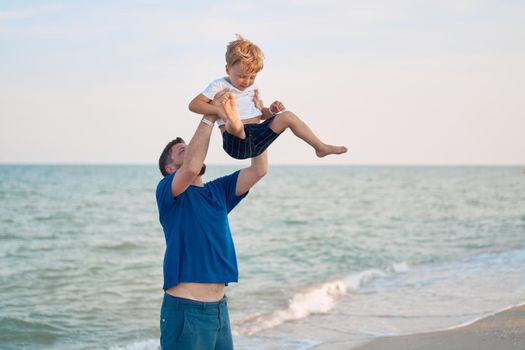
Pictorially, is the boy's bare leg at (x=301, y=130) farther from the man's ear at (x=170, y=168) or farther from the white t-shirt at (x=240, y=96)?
the man's ear at (x=170, y=168)

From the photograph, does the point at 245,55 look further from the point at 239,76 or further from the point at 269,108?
the point at 269,108

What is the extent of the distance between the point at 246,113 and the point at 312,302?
22.3 feet

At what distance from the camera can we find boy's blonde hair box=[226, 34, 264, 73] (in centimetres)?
408

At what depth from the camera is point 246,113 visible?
14.2 feet

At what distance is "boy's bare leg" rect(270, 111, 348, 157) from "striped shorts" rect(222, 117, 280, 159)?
0.04 metres

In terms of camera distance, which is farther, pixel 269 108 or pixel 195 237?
pixel 269 108

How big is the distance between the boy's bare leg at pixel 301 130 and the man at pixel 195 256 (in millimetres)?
299

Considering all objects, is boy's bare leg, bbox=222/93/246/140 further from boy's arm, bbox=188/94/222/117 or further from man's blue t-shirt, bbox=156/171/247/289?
man's blue t-shirt, bbox=156/171/247/289

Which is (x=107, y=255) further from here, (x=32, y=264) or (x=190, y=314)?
(x=190, y=314)

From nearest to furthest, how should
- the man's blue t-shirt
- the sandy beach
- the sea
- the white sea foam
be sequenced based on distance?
the man's blue t-shirt < the sandy beach < the white sea foam < the sea

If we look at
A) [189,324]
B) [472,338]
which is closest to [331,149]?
[189,324]

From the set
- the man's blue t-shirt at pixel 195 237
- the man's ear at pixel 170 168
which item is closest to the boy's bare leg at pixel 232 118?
the man's blue t-shirt at pixel 195 237

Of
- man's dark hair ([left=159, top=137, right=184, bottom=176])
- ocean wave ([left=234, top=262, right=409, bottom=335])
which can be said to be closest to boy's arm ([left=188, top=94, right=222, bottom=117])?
man's dark hair ([left=159, top=137, right=184, bottom=176])

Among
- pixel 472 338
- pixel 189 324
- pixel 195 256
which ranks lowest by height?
pixel 472 338
